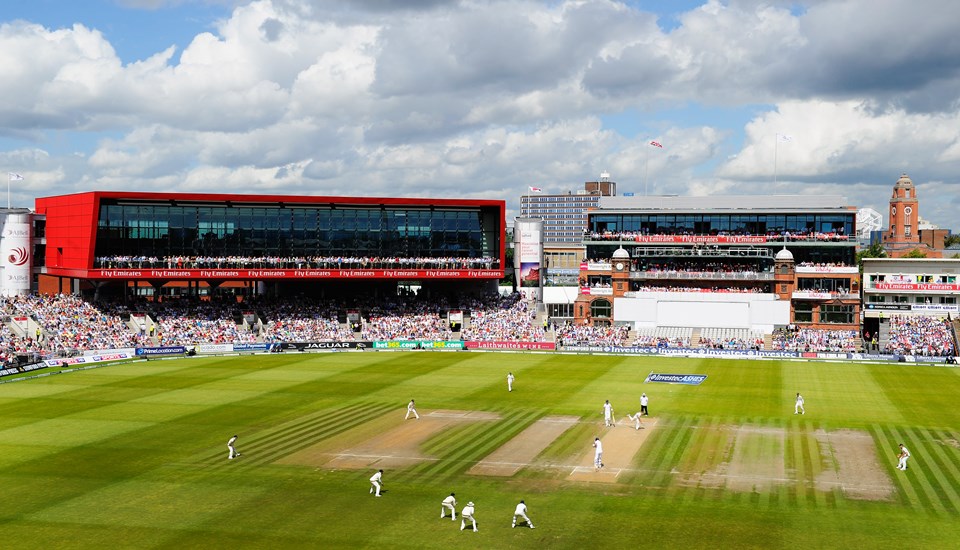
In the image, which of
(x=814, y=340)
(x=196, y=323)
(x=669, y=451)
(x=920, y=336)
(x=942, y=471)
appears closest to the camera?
(x=942, y=471)

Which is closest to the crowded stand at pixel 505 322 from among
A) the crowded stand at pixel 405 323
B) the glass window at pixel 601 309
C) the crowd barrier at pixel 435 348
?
the crowd barrier at pixel 435 348

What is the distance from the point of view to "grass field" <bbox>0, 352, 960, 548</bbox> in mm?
27094

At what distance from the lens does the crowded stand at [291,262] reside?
275ft

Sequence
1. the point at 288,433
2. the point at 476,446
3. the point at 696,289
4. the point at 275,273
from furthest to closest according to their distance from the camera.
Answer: the point at 696,289 < the point at 275,273 < the point at 288,433 < the point at 476,446

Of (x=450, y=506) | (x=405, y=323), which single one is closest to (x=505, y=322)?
(x=405, y=323)

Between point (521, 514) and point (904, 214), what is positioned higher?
point (904, 214)

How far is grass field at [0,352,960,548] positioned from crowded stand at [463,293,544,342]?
22.4 metres

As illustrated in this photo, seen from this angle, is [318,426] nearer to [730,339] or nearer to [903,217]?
[730,339]

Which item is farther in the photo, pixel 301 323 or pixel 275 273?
pixel 275 273

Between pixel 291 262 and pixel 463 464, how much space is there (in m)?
55.3

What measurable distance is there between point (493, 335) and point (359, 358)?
51.2 feet

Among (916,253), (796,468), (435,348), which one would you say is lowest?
(796,468)

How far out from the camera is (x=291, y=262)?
87.2 m

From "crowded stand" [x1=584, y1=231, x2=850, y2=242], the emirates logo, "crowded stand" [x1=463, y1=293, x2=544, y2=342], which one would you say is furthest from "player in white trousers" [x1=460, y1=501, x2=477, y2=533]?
the emirates logo
